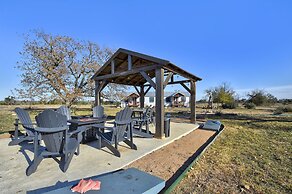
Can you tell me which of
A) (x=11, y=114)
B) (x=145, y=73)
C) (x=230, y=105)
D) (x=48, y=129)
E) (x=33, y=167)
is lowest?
(x=33, y=167)

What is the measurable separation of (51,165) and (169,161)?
7.89 ft

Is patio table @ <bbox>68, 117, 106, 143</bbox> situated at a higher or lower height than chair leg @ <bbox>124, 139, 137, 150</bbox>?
higher

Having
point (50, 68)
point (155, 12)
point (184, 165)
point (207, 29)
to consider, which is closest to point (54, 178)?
point (184, 165)

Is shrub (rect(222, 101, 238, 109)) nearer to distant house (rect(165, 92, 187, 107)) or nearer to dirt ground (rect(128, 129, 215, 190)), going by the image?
distant house (rect(165, 92, 187, 107))

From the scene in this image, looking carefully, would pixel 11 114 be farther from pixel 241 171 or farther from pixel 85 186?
pixel 241 171

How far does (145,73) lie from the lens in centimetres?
577

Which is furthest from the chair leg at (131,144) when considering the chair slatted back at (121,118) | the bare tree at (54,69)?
the bare tree at (54,69)

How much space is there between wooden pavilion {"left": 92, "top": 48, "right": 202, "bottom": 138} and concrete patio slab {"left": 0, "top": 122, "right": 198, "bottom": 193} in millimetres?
1678

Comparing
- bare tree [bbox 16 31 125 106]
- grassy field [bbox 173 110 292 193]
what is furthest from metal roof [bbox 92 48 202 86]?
bare tree [bbox 16 31 125 106]

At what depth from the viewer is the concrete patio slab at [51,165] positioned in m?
2.33

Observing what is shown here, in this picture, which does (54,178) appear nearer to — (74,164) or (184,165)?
(74,164)

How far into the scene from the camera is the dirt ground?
2.77 m

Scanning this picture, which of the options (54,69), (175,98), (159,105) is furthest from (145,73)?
(175,98)

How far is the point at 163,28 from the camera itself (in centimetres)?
1221
